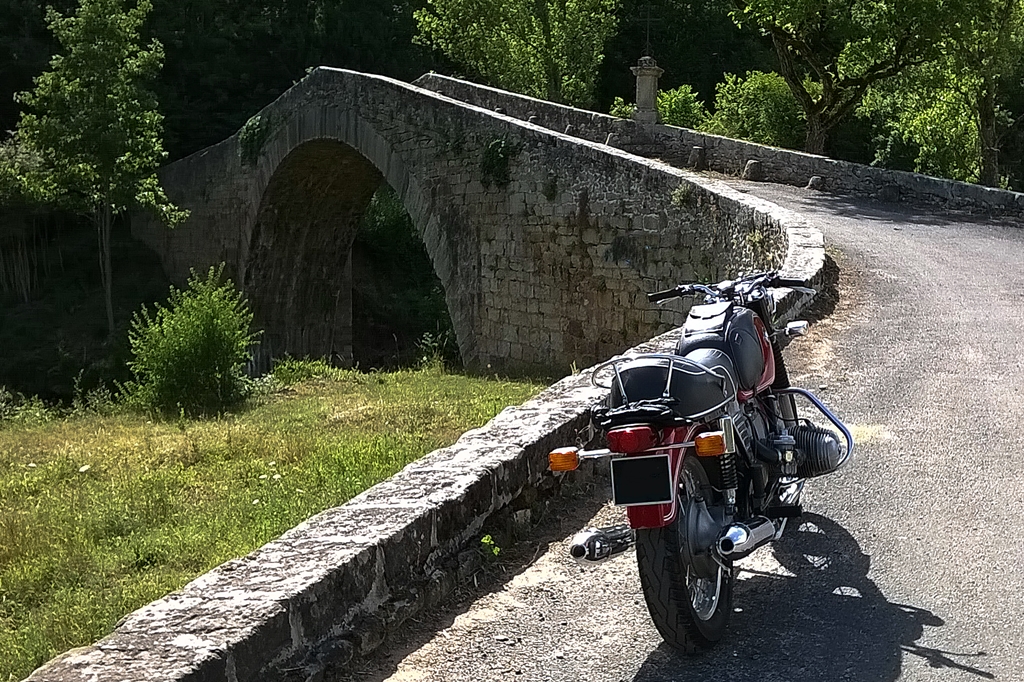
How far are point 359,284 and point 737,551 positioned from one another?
27.0 m

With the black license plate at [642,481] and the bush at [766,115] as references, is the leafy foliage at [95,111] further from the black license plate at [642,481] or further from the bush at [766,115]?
the black license plate at [642,481]

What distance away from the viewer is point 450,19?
27375mm

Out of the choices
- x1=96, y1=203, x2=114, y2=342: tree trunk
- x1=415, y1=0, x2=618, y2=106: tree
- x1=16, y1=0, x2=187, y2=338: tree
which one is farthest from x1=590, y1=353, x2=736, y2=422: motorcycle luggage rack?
x1=415, y1=0, x2=618, y2=106: tree

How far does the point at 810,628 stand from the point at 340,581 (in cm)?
140

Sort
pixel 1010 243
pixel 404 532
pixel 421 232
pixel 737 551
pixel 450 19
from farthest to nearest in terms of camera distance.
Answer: pixel 450 19
pixel 421 232
pixel 1010 243
pixel 404 532
pixel 737 551

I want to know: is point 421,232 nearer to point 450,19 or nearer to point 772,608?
point 450,19

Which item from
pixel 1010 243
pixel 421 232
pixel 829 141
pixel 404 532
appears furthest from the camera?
pixel 829 141

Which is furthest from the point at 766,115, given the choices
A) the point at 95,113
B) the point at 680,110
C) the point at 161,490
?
the point at 161,490

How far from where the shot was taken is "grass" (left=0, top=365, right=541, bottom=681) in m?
4.78

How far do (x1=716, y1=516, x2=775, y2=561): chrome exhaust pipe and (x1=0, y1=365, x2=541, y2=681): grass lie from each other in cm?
242

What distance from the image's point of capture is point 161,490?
694 cm

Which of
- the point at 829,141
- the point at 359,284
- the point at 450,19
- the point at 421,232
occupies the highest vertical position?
the point at 450,19

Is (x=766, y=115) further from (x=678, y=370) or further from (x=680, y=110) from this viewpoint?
(x=678, y=370)

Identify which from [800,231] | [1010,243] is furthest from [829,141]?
[800,231]
